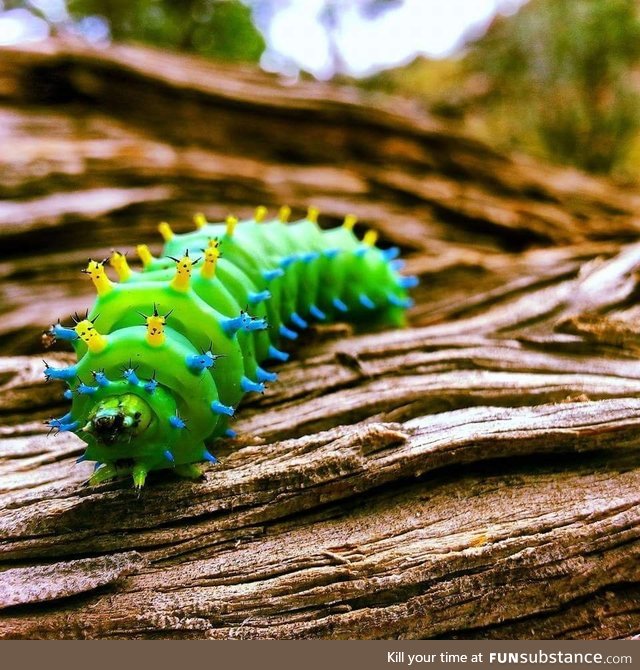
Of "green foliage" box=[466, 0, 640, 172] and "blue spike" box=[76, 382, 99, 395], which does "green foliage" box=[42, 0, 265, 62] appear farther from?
"blue spike" box=[76, 382, 99, 395]

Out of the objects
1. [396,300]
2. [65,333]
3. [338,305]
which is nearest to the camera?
[65,333]

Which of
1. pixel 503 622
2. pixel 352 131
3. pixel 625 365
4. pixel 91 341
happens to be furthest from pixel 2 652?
pixel 352 131

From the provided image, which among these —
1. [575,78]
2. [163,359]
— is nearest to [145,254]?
[163,359]

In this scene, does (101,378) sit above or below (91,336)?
below

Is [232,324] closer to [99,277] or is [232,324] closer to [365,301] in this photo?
[99,277]

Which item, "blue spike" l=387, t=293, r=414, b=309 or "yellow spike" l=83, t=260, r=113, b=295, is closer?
"yellow spike" l=83, t=260, r=113, b=295

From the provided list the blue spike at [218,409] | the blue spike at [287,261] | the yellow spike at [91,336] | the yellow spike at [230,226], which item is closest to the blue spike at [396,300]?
the blue spike at [287,261]

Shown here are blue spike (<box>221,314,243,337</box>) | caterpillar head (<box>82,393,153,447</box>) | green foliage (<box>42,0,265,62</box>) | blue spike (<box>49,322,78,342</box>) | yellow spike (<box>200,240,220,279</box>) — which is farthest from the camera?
green foliage (<box>42,0,265,62</box>)

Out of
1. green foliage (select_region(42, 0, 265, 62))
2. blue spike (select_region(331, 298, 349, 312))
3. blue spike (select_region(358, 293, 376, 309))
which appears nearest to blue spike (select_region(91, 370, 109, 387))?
blue spike (select_region(331, 298, 349, 312))
